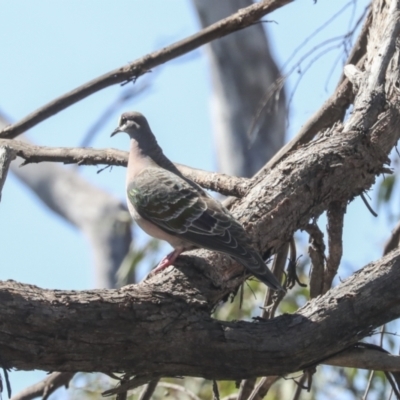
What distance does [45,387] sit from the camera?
438 centimetres

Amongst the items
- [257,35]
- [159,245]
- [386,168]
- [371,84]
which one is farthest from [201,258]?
[257,35]

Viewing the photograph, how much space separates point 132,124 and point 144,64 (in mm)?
570

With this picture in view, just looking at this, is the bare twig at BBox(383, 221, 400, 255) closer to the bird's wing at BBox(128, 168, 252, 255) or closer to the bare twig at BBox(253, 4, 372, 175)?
the bare twig at BBox(253, 4, 372, 175)

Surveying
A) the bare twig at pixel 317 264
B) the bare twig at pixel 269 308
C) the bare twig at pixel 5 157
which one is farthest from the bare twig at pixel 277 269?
the bare twig at pixel 5 157

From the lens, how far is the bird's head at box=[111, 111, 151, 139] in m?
5.07

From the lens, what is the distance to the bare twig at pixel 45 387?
4.35m

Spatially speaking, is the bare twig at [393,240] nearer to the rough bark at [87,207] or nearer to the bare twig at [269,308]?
the bare twig at [269,308]

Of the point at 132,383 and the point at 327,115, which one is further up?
the point at 327,115

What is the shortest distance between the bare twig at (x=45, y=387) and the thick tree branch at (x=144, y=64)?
1.33 m

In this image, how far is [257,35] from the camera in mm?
12703

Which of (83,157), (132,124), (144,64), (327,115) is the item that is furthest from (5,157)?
(327,115)

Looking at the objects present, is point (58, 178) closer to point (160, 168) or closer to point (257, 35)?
point (257, 35)

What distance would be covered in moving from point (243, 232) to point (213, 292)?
0.45 metres

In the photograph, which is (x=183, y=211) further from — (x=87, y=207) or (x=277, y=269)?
(x=87, y=207)
